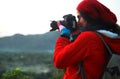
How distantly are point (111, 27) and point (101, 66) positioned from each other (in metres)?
0.43

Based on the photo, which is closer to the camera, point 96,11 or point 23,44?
point 96,11

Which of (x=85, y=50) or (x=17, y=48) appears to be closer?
(x=85, y=50)

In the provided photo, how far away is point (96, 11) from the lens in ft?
14.6

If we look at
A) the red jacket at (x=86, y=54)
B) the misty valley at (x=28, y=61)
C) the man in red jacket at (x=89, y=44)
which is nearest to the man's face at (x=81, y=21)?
the man in red jacket at (x=89, y=44)

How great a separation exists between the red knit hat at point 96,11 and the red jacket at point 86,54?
20 cm

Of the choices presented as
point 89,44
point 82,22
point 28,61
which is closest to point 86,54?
point 89,44

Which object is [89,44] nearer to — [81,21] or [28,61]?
[81,21]

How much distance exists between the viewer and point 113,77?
4328 millimetres

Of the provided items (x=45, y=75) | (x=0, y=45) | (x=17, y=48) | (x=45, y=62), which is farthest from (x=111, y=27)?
(x=17, y=48)

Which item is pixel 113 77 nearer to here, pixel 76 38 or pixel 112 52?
pixel 112 52

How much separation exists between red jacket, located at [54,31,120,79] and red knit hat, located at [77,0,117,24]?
0.66ft

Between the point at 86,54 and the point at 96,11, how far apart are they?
46 cm

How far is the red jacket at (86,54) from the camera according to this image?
14.3ft

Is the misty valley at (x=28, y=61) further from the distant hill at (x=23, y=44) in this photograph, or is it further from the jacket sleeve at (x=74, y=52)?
the jacket sleeve at (x=74, y=52)
